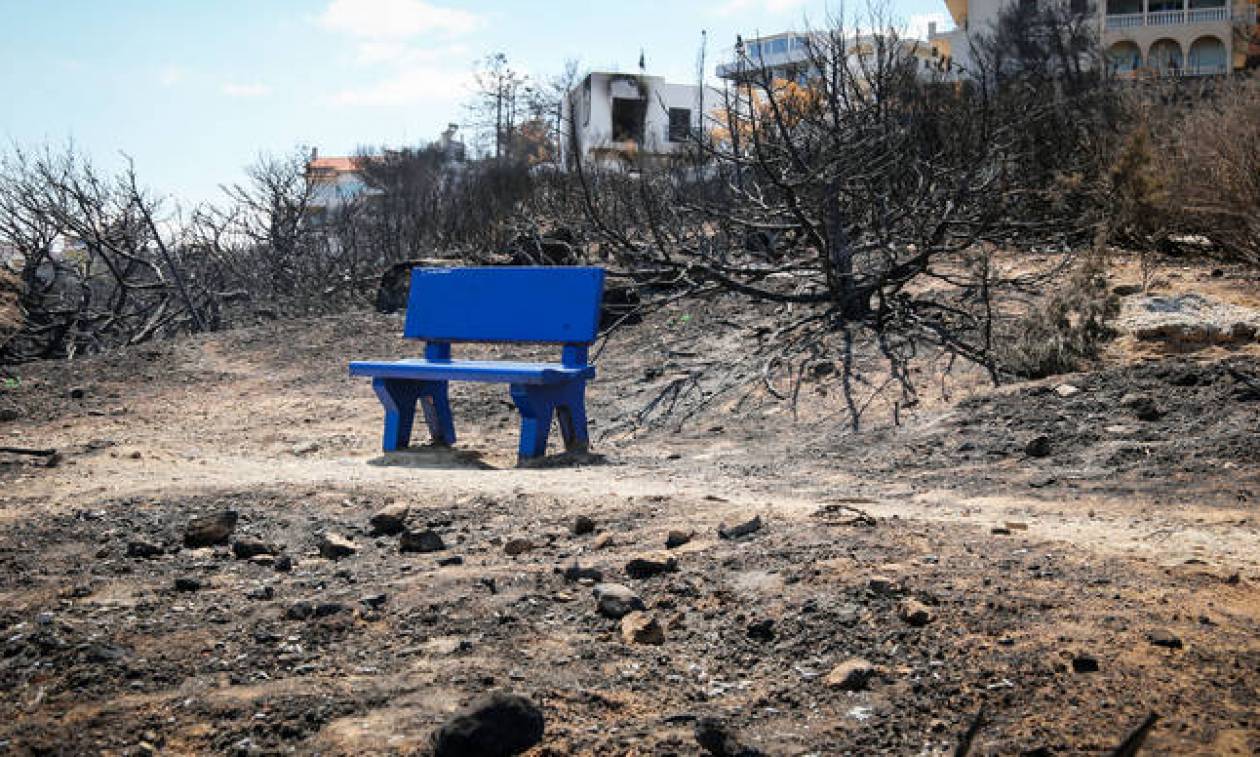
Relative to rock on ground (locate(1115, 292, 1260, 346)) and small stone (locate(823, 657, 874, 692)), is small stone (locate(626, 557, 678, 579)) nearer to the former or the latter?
small stone (locate(823, 657, 874, 692))

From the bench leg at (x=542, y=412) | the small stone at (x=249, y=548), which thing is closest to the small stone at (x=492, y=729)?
the small stone at (x=249, y=548)

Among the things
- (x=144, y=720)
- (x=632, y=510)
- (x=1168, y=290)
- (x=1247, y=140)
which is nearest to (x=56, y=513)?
(x=632, y=510)

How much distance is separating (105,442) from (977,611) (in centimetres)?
640

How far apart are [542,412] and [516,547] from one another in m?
2.88

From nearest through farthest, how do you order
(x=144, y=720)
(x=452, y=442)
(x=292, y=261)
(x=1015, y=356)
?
(x=144, y=720)
(x=1015, y=356)
(x=452, y=442)
(x=292, y=261)

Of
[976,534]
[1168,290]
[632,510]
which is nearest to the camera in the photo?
[976,534]

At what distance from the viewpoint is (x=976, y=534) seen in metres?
3.74

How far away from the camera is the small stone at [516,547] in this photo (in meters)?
3.92

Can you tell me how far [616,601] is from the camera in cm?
312

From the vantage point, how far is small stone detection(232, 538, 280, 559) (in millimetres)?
4094

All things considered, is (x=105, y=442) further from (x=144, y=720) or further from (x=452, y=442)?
(x=144, y=720)

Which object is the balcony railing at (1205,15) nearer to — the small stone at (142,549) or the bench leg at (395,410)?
the bench leg at (395,410)

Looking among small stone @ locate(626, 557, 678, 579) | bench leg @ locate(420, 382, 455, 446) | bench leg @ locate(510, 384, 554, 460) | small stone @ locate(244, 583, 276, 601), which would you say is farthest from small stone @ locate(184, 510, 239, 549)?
bench leg @ locate(420, 382, 455, 446)

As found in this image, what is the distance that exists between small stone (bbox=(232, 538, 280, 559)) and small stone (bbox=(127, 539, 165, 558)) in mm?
274
